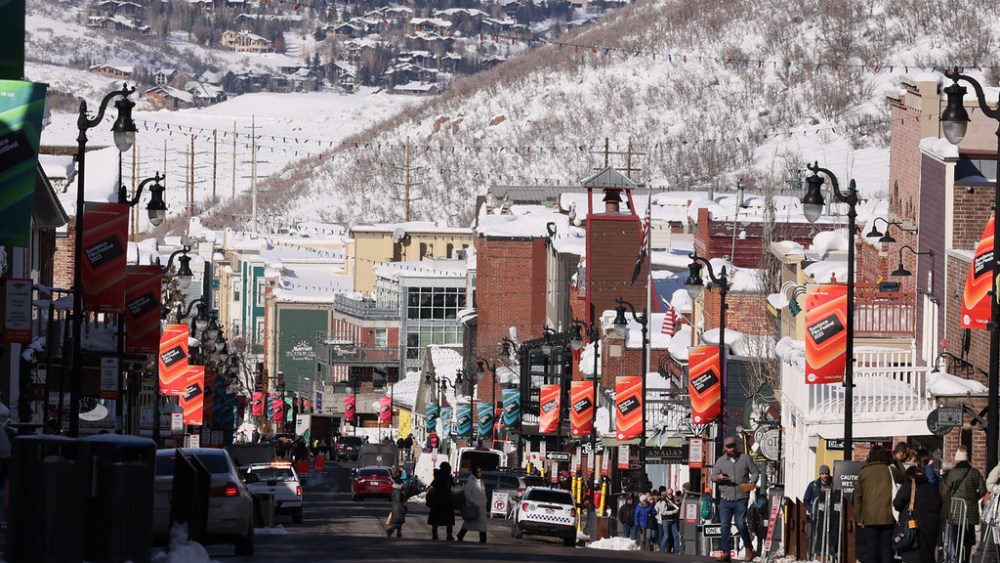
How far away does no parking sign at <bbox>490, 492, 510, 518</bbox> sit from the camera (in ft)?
172

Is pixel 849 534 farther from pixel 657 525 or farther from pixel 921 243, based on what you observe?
pixel 921 243

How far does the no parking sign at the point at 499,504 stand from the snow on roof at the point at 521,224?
4714cm

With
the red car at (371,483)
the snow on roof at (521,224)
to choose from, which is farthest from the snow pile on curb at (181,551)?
the snow on roof at (521,224)

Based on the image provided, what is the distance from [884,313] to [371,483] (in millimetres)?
19866

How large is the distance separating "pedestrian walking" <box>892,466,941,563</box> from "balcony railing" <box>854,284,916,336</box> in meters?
22.9

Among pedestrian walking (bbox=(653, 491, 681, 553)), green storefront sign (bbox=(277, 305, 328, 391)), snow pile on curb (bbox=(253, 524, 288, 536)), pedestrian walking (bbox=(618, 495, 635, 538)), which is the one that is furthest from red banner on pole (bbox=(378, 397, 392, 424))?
snow pile on curb (bbox=(253, 524, 288, 536))

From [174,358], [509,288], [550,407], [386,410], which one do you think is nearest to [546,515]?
[174,358]

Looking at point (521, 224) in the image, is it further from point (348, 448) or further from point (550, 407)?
point (550, 407)

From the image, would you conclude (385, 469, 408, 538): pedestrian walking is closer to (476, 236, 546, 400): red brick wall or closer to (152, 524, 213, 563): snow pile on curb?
(152, 524, 213, 563): snow pile on curb

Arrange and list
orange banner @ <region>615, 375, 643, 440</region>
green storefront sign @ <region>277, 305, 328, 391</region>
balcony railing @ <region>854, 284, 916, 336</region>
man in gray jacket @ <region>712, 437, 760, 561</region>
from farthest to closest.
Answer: green storefront sign @ <region>277, 305, 328, 391</region> → orange banner @ <region>615, 375, 643, 440</region> → balcony railing @ <region>854, 284, 916, 336</region> → man in gray jacket @ <region>712, 437, 760, 561</region>

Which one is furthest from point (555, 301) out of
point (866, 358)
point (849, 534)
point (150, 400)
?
point (849, 534)

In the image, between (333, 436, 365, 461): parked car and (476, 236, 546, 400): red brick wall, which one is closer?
(476, 236, 546, 400): red brick wall

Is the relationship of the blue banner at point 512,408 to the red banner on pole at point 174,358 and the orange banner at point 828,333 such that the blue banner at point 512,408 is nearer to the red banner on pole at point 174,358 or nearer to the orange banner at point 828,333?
the red banner on pole at point 174,358

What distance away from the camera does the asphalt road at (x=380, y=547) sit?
24641 millimetres
